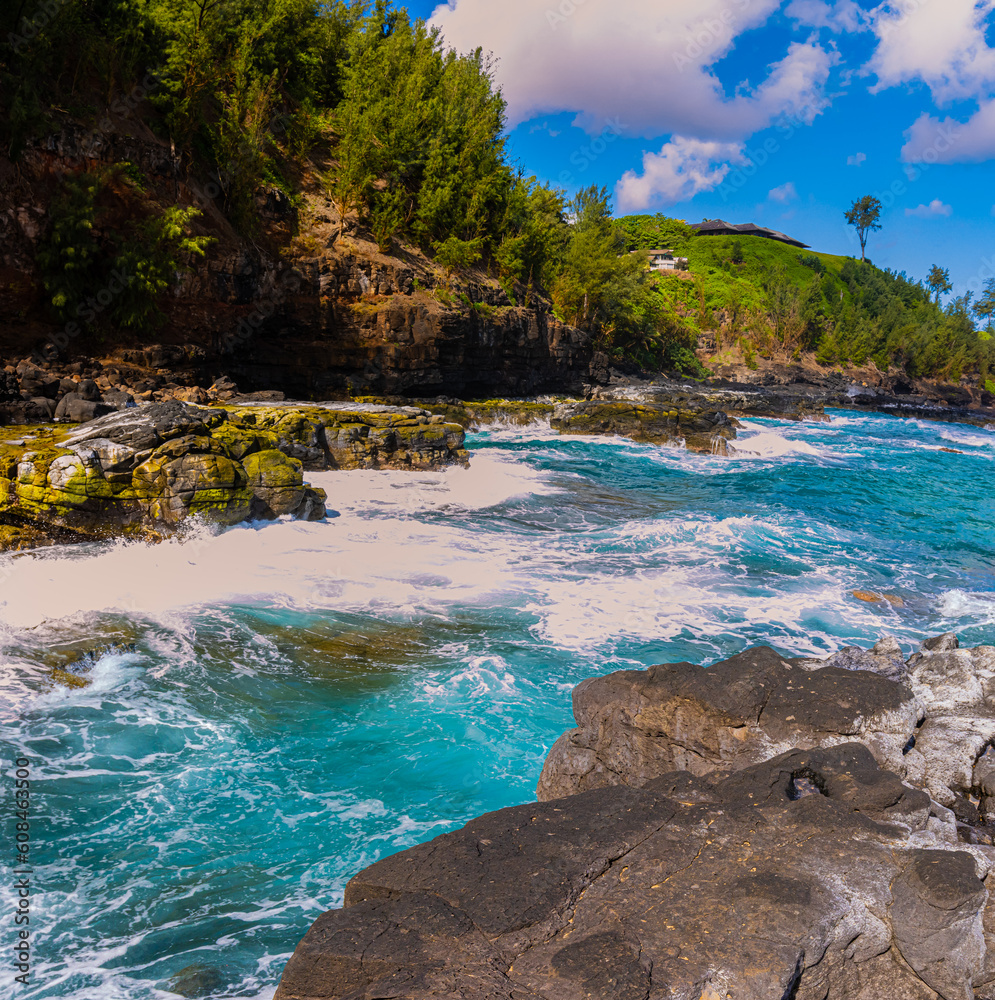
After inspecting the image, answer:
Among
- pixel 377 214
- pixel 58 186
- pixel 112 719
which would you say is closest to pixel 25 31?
pixel 58 186

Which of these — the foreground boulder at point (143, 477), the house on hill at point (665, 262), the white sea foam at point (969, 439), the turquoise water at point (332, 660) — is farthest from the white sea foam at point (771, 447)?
the house on hill at point (665, 262)

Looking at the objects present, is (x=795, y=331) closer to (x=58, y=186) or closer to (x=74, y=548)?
(x=58, y=186)

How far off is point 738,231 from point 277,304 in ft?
326

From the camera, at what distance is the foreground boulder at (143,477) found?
11.4 m

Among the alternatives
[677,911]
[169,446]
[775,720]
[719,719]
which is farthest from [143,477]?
[677,911]

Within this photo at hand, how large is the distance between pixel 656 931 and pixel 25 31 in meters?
27.3

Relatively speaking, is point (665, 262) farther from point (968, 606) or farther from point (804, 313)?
point (968, 606)

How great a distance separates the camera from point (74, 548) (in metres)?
11.2

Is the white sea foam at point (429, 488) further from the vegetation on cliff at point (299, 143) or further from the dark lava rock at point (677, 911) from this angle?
the dark lava rock at point (677, 911)

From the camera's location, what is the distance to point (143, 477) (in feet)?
40.3

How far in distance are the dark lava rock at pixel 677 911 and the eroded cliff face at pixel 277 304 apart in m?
21.4

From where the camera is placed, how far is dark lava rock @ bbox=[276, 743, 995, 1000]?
290 cm

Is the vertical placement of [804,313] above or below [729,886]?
above

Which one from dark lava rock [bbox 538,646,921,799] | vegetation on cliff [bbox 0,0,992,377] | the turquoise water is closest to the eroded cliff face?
vegetation on cliff [bbox 0,0,992,377]
